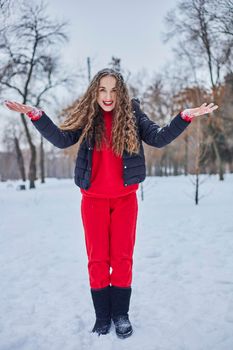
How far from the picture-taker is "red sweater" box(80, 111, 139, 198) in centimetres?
221

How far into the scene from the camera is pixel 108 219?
7.37 feet

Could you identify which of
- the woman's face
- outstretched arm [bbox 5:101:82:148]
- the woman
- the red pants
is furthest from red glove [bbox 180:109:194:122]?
outstretched arm [bbox 5:101:82:148]

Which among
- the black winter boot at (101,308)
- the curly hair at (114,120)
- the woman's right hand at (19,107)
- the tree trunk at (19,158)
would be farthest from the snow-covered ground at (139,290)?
the tree trunk at (19,158)

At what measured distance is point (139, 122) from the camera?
2355mm

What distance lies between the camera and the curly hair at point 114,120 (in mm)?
2193

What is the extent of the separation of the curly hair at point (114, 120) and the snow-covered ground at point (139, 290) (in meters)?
1.31

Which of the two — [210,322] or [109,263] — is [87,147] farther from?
[210,322]

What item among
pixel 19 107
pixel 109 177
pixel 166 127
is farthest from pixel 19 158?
pixel 166 127

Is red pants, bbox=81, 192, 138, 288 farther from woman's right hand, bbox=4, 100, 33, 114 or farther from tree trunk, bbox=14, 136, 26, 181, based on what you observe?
tree trunk, bbox=14, 136, 26, 181

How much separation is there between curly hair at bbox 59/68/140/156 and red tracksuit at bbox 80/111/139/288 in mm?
68

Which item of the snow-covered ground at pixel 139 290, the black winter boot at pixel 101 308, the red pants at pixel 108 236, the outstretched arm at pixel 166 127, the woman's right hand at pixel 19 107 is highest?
the woman's right hand at pixel 19 107

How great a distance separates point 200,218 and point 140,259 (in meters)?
2.93

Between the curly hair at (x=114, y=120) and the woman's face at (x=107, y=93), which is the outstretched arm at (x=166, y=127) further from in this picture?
the woman's face at (x=107, y=93)

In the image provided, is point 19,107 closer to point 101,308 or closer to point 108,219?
point 108,219
